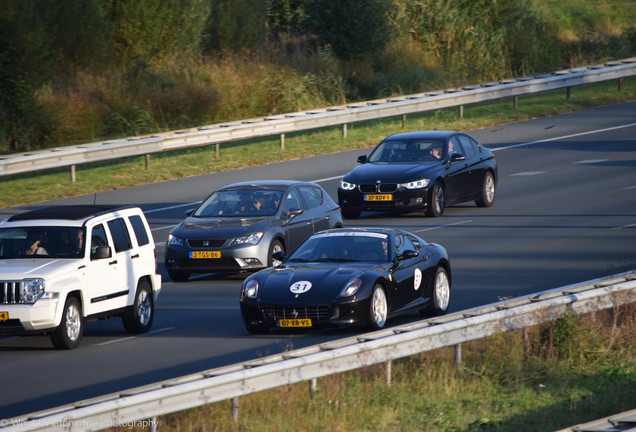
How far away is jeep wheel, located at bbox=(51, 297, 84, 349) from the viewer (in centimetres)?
1376

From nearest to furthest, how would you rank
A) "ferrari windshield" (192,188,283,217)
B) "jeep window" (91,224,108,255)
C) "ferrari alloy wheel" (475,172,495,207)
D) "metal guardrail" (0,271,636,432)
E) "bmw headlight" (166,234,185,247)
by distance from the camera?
Result: "metal guardrail" (0,271,636,432)
"jeep window" (91,224,108,255)
"bmw headlight" (166,234,185,247)
"ferrari windshield" (192,188,283,217)
"ferrari alloy wheel" (475,172,495,207)

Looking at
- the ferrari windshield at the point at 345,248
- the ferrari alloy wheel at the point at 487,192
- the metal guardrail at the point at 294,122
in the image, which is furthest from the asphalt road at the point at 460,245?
the metal guardrail at the point at 294,122

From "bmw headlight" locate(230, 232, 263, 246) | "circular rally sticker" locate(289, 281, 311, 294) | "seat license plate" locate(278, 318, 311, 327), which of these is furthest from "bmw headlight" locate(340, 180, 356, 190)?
"seat license plate" locate(278, 318, 311, 327)

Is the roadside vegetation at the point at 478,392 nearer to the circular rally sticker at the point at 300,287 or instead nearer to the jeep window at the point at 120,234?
the circular rally sticker at the point at 300,287

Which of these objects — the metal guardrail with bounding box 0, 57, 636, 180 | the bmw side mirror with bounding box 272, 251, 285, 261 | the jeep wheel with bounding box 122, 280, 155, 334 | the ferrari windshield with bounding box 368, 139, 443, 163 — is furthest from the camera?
the metal guardrail with bounding box 0, 57, 636, 180

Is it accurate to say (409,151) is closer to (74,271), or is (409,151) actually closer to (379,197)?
(379,197)

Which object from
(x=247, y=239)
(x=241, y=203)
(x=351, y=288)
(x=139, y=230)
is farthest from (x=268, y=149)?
(x=351, y=288)

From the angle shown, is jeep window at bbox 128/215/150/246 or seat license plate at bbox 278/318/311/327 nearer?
seat license plate at bbox 278/318/311/327

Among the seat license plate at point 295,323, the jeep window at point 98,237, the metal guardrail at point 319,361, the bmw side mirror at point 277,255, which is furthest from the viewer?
the bmw side mirror at point 277,255

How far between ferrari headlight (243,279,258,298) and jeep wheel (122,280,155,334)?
62.9 inches

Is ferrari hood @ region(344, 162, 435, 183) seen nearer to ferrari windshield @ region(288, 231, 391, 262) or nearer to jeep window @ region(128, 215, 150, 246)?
ferrari windshield @ region(288, 231, 391, 262)

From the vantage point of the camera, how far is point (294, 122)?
34250 mm

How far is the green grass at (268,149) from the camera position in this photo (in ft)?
93.4

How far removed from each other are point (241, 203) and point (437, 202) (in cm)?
616
